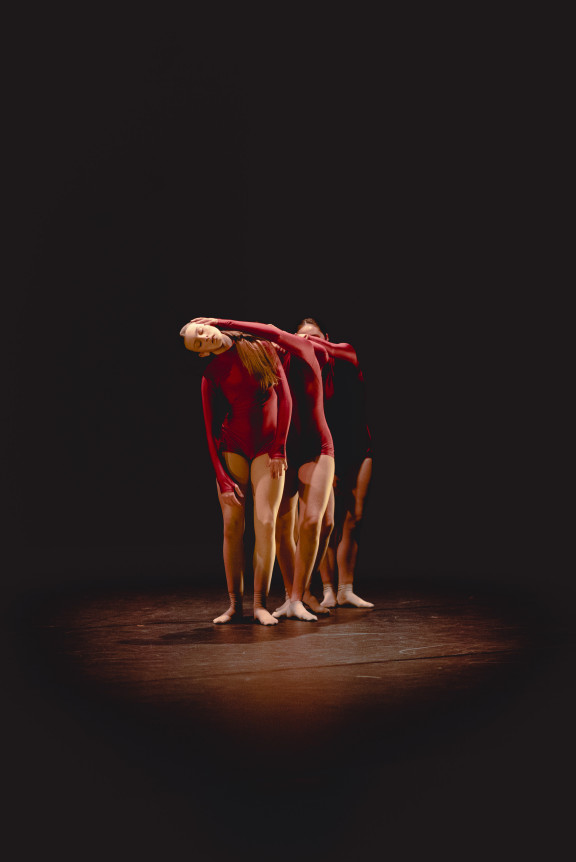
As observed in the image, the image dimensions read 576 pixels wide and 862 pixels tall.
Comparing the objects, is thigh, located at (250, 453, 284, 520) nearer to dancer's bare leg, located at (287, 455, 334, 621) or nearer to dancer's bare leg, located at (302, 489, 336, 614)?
dancer's bare leg, located at (287, 455, 334, 621)

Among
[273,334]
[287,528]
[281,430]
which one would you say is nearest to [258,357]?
[273,334]

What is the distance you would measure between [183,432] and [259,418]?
3.34 m

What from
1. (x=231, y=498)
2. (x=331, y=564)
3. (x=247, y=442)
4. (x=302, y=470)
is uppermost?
Result: (x=247, y=442)

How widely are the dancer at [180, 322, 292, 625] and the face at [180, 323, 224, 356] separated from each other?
55 mm

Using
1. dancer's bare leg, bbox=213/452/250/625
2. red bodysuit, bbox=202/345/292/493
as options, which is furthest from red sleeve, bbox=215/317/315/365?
dancer's bare leg, bbox=213/452/250/625

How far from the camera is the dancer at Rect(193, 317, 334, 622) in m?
4.66

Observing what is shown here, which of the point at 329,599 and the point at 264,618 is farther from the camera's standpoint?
the point at 329,599

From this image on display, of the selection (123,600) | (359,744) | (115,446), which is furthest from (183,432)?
(359,744)

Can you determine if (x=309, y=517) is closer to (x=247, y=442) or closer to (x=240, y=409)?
(x=247, y=442)

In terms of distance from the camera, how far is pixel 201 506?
812 centimetres

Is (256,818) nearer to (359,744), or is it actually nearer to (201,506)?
(359,744)

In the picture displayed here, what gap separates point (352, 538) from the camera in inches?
207

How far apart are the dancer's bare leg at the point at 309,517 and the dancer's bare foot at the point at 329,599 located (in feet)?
1.38

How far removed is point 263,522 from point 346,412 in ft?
3.48
